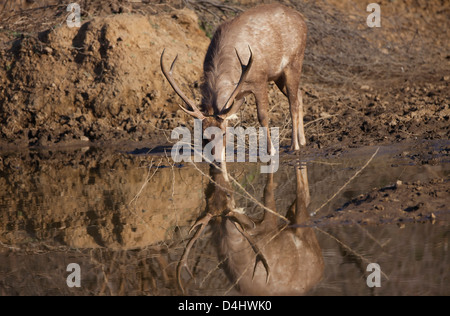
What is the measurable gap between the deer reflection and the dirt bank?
4889mm

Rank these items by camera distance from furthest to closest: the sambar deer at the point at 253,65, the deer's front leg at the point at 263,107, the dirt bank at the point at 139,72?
the dirt bank at the point at 139,72 → the deer's front leg at the point at 263,107 → the sambar deer at the point at 253,65

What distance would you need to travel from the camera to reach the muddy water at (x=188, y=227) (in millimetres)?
4902

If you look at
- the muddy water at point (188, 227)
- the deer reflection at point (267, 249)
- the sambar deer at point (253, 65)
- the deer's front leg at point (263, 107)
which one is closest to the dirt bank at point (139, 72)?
the sambar deer at point (253, 65)

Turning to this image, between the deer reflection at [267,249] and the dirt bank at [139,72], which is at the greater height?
the dirt bank at [139,72]

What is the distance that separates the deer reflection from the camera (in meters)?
4.89

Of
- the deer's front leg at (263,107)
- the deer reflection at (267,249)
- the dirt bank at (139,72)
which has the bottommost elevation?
the deer reflection at (267,249)

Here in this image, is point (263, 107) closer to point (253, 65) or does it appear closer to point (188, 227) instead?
point (253, 65)

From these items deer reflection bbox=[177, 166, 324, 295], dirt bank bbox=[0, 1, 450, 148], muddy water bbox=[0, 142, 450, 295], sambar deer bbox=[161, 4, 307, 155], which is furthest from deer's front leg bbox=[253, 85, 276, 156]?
deer reflection bbox=[177, 166, 324, 295]

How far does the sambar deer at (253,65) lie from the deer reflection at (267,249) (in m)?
1.97

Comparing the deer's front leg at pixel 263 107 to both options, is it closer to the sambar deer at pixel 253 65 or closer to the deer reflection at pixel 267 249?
Answer: the sambar deer at pixel 253 65

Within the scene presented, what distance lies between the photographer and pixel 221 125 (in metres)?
8.56

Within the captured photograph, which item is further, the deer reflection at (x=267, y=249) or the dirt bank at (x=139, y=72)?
the dirt bank at (x=139, y=72)

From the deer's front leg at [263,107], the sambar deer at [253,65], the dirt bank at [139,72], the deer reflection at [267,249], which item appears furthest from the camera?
the dirt bank at [139,72]
